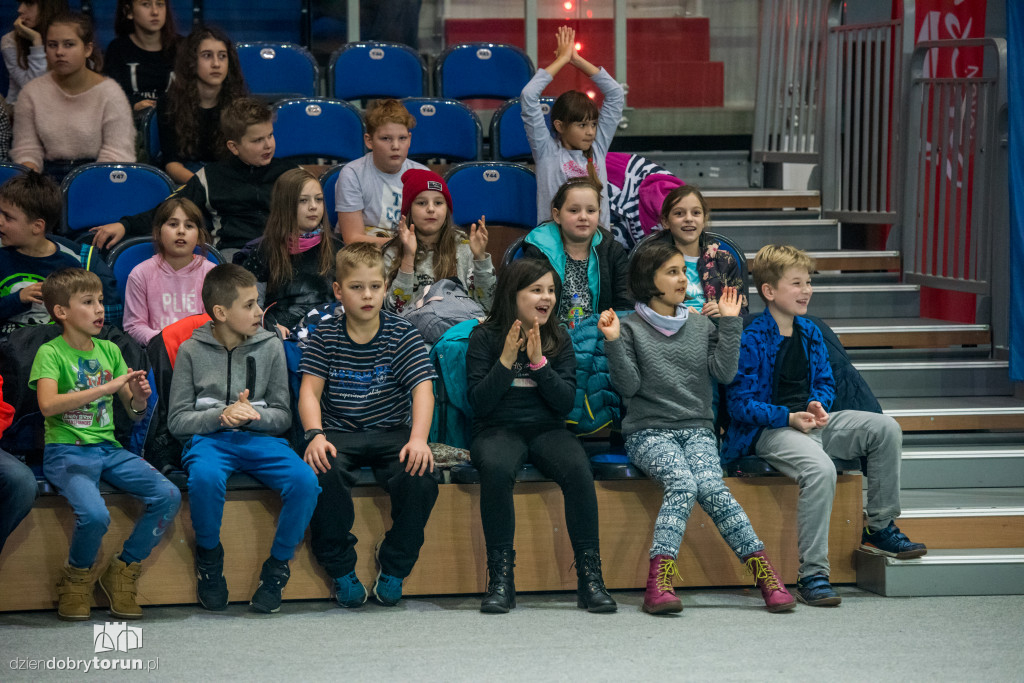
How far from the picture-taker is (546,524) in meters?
3.73

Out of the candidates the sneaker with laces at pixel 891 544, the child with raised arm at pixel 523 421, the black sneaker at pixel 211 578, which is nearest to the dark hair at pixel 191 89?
the child with raised arm at pixel 523 421

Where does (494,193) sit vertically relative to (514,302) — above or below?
above

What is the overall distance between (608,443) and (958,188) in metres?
2.50

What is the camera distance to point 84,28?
207 inches

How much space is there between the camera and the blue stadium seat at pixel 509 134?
5691 millimetres

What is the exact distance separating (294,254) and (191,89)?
4.64 feet

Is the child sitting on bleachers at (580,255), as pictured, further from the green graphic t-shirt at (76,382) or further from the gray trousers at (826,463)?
the green graphic t-shirt at (76,382)

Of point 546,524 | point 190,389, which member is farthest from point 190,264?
point 546,524

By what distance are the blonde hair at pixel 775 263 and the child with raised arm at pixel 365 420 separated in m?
1.21

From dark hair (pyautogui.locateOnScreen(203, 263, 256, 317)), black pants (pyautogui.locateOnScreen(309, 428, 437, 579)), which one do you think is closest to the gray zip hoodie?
dark hair (pyautogui.locateOnScreen(203, 263, 256, 317))

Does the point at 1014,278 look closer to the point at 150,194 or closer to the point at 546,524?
the point at 546,524

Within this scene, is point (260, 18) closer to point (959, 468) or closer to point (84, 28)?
point (84, 28)

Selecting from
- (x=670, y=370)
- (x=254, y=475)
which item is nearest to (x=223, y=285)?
(x=254, y=475)

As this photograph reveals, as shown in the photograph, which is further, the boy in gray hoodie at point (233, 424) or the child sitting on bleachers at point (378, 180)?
the child sitting on bleachers at point (378, 180)
